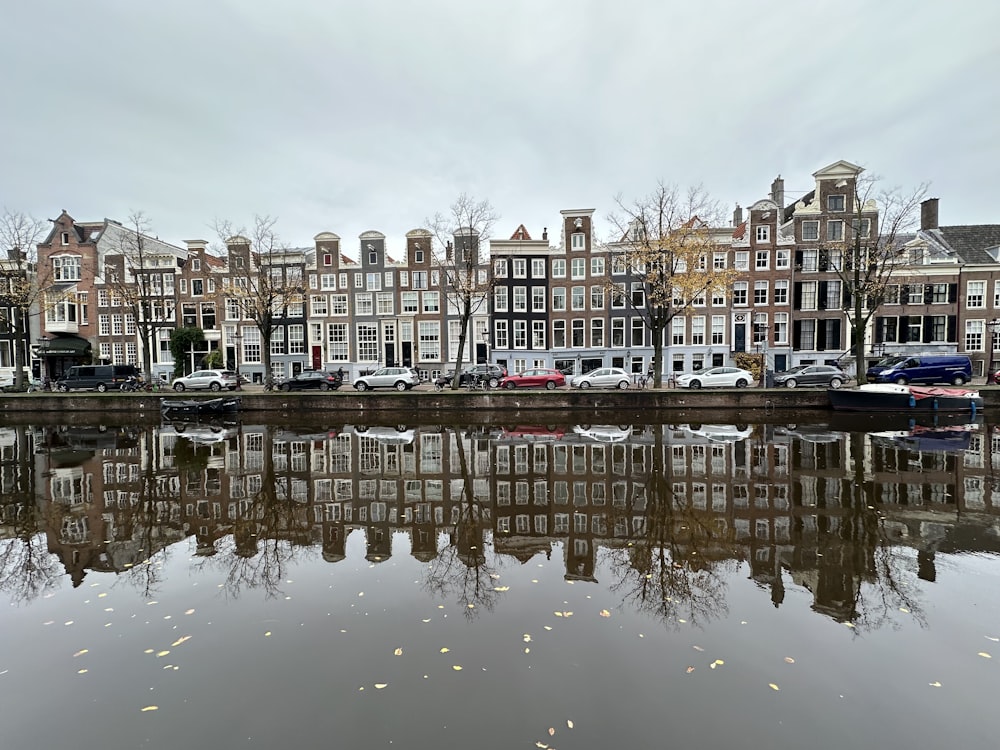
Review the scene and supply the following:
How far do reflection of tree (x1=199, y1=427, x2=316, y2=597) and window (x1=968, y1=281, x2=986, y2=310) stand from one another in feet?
179

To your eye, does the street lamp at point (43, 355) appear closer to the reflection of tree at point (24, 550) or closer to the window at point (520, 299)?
the window at point (520, 299)

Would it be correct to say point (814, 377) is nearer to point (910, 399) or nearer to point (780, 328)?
point (910, 399)

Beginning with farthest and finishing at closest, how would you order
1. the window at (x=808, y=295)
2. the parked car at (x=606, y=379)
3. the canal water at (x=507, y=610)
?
the window at (x=808, y=295) < the parked car at (x=606, y=379) < the canal water at (x=507, y=610)

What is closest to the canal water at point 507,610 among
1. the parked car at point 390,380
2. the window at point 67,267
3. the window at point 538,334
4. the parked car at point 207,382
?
the parked car at point 390,380

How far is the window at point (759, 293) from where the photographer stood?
43.7 metres

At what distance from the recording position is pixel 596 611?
6.05m

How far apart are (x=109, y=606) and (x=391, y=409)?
23.4 m

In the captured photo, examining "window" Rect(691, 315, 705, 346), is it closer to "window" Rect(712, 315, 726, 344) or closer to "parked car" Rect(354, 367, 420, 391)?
"window" Rect(712, 315, 726, 344)

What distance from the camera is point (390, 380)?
113ft

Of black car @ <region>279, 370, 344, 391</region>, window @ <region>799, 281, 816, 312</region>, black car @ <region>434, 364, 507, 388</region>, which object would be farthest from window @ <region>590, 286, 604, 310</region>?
black car @ <region>279, 370, 344, 391</region>

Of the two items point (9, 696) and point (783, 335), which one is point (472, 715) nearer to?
point (9, 696)

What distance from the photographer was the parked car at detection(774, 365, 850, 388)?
102 ft

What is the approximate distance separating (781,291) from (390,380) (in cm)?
3458

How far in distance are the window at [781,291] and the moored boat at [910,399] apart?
18.9 m
